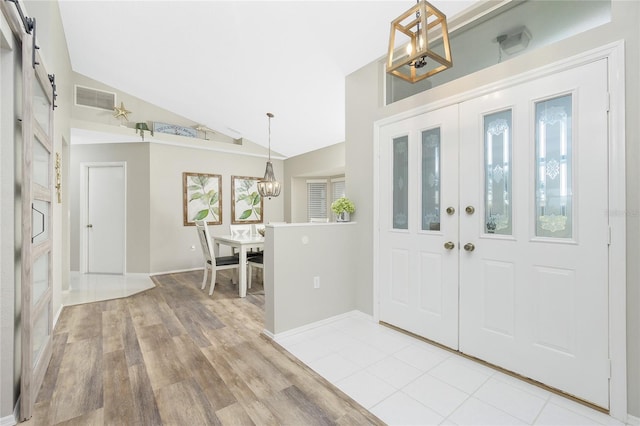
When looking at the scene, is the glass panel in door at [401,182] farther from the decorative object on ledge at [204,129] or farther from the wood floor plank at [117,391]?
the decorative object on ledge at [204,129]

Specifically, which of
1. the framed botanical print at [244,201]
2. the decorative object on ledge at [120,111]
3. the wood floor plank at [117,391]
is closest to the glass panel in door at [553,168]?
the wood floor plank at [117,391]

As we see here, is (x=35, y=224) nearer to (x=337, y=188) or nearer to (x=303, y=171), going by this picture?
(x=303, y=171)

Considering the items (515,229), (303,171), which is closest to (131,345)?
(515,229)

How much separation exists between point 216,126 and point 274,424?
557 centimetres

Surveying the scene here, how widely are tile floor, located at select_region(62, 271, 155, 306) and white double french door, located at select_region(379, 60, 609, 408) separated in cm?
396

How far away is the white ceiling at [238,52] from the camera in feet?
9.08

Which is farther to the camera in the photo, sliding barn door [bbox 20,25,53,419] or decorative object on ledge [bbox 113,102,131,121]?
decorative object on ledge [bbox 113,102,131,121]

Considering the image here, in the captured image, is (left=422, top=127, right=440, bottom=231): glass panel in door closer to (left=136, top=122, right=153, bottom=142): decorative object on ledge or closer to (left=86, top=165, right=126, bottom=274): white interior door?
(left=136, top=122, right=153, bottom=142): decorative object on ledge

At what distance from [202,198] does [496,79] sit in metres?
5.41

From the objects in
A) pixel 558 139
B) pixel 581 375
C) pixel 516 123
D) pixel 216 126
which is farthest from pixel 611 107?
pixel 216 126

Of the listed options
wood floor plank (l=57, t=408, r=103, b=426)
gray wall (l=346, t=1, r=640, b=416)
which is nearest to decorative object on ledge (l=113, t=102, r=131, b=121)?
gray wall (l=346, t=1, r=640, b=416)

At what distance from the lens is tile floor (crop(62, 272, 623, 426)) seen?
5.38ft

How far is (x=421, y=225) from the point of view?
262cm

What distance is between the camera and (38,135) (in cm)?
190
